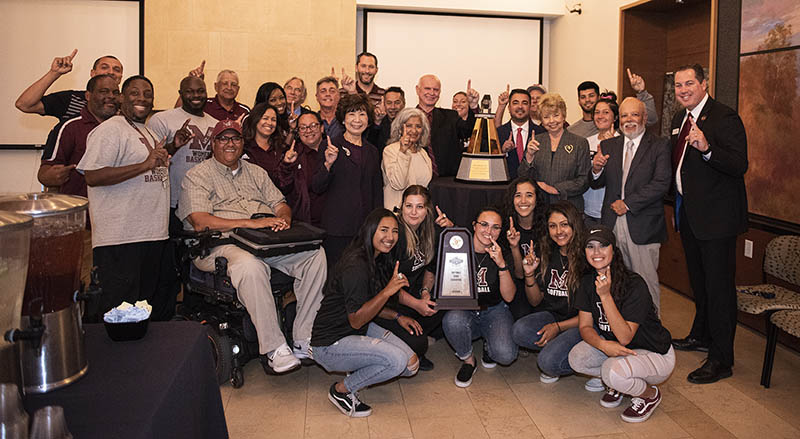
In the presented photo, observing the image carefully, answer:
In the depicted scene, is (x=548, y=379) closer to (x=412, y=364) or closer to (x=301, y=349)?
(x=412, y=364)

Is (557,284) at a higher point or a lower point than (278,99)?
lower

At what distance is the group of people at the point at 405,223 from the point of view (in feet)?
10.7

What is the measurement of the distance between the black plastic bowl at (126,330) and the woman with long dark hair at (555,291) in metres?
2.34

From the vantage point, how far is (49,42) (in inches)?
263

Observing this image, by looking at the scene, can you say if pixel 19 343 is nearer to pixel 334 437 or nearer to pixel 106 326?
pixel 106 326

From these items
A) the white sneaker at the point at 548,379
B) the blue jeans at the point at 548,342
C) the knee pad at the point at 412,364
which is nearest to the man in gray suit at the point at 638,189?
the blue jeans at the point at 548,342

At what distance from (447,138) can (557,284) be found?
1655 mm

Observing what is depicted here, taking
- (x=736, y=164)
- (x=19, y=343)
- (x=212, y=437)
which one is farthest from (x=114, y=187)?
(x=736, y=164)

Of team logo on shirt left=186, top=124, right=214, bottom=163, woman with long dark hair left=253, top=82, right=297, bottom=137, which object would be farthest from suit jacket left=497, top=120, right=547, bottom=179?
team logo on shirt left=186, top=124, right=214, bottom=163

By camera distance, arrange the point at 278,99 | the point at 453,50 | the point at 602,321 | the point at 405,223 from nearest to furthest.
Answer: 1. the point at 602,321
2. the point at 405,223
3. the point at 278,99
4. the point at 453,50

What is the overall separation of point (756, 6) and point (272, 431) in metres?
4.14

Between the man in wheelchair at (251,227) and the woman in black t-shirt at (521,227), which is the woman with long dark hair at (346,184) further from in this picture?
the woman in black t-shirt at (521,227)

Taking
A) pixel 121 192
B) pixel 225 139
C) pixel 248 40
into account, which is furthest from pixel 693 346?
pixel 248 40

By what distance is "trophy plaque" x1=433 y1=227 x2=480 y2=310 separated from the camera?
3.58 metres
